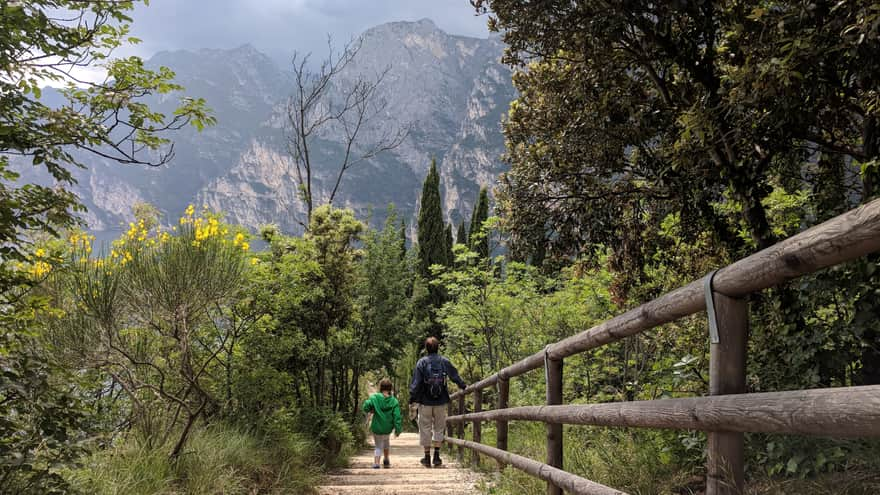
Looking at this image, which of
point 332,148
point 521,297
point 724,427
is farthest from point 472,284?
point 332,148

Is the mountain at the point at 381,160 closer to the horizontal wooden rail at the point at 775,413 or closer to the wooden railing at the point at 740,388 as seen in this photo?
the wooden railing at the point at 740,388

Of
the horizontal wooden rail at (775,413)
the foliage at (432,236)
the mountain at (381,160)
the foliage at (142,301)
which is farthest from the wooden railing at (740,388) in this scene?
the mountain at (381,160)

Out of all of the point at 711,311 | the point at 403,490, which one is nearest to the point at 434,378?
the point at 403,490

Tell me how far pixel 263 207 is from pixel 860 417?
469ft

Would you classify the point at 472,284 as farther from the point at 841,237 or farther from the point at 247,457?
the point at 841,237

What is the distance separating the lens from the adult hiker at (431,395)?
7574 millimetres

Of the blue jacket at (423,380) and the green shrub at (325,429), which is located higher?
the blue jacket at (423,380)

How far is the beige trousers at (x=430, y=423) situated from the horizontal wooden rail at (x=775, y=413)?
5593 millimetres

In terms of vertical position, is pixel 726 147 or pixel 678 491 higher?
pixel 726 147

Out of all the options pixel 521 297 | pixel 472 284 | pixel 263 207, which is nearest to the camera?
pixel 521 297

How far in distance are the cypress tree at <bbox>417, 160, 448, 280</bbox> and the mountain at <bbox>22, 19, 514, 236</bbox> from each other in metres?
79.1

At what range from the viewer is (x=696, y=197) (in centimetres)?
462

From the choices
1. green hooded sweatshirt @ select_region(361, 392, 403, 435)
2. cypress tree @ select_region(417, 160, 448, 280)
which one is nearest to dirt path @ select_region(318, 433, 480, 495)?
green hooded sweatshirt @ select_region(361, 392, 403, 435)

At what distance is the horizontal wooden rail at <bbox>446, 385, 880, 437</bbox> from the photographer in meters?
1.14
